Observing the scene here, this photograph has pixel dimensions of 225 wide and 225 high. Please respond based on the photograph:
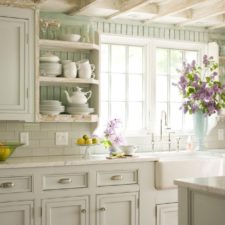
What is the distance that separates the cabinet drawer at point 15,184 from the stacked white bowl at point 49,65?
1.07 meters

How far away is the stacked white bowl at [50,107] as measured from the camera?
4.43 meters

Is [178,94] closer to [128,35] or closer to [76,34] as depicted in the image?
[128,35]

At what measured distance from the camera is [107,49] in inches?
203

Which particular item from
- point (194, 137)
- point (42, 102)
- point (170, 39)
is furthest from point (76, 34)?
point (194, 137)

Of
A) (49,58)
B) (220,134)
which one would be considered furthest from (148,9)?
(220,134)

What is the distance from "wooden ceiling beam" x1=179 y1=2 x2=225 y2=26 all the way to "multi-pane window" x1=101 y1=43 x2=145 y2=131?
0.65 m

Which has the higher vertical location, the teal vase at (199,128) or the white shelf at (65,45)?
the white shelf at (65,45)

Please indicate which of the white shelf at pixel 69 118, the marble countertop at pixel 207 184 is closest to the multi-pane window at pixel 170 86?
the white shelf at pixel 69 118

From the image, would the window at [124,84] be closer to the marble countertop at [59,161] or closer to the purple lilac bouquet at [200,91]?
the purple lilac bouquet at [200,91]

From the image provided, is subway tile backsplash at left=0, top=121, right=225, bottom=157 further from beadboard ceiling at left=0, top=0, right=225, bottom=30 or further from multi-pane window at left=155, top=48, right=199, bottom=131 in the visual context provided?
beadboard ceiling at left=0, top=0, right=225, bottom=30

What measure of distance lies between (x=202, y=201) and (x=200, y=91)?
263 centimetres

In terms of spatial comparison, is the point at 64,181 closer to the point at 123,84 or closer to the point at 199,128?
the point at 123,84

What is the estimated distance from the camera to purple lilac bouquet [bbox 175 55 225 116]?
206 inches

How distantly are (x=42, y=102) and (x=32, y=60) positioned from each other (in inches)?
16.3
